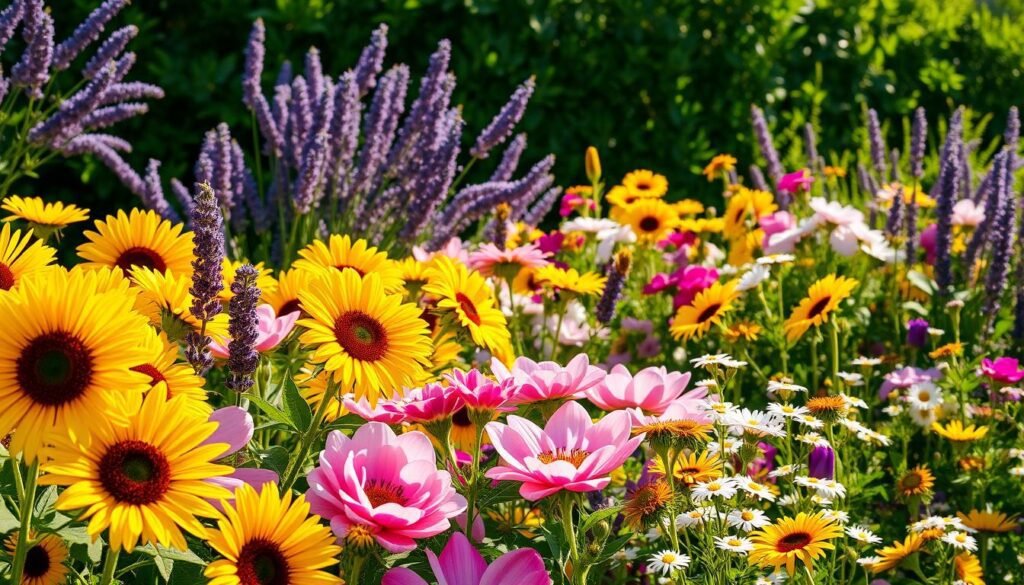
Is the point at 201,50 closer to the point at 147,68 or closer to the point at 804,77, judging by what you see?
the point at 147,68

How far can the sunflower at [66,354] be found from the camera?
1100mm

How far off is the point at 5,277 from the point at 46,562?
0.36m

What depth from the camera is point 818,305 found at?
240 cm

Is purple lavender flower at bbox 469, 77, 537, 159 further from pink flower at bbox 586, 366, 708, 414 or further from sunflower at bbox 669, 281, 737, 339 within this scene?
pink flower at bbox 586, 366, 708, 414

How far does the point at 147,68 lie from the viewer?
205 inches

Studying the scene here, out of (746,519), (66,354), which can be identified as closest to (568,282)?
(746,519)

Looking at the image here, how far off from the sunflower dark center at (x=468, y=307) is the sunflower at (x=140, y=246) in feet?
1.43

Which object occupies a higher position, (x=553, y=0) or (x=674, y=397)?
(x=553, y=0)

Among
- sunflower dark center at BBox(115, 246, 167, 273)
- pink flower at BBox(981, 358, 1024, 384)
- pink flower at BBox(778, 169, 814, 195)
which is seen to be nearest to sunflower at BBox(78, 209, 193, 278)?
sunflower dark center at BBox(115, 246, 167, 273)

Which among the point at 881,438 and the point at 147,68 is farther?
the point at 147,68

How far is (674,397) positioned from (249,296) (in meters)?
0.71

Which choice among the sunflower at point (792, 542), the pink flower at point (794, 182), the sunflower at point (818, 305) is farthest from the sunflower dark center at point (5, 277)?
the pink flower at point (794, 182)

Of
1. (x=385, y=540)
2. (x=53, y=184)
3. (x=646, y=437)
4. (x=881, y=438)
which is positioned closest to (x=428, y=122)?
(x=881, y=438)

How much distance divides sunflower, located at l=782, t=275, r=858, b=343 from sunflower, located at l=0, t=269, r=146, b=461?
1565 mm
